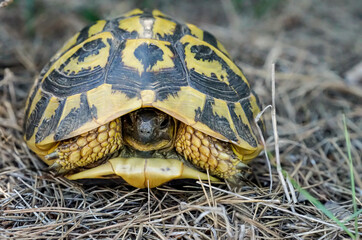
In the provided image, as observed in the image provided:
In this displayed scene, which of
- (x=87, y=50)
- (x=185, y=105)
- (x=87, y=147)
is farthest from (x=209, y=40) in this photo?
(x=87, y=147)

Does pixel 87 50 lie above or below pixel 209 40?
below

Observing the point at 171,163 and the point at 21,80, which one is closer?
the point at 171,163

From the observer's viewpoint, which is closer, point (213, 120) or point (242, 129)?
point (213, 120)

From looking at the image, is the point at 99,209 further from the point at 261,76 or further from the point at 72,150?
the point at 261,76

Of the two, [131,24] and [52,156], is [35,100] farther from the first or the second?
[131,24]

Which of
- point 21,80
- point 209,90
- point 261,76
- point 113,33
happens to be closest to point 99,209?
point 209,90
